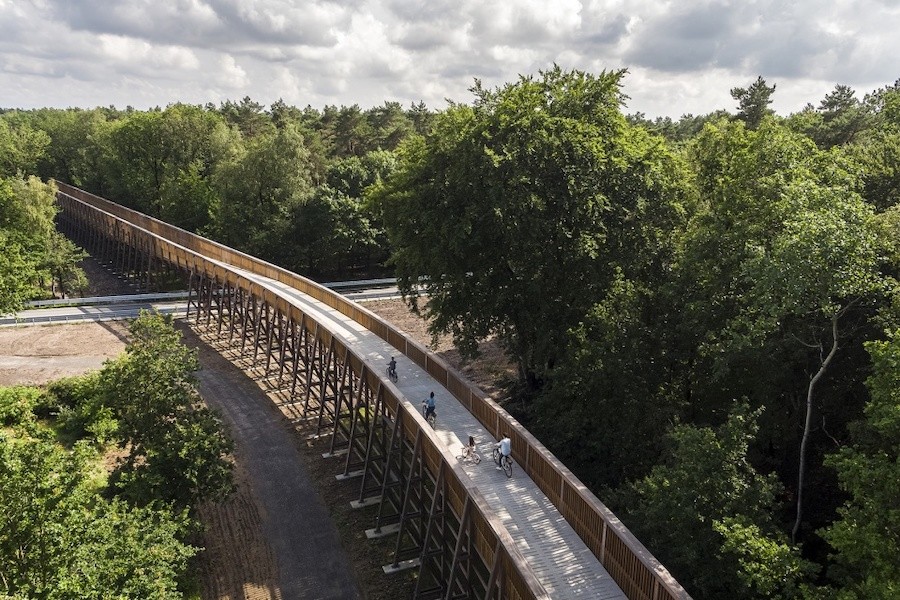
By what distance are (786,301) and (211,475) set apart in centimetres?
1737

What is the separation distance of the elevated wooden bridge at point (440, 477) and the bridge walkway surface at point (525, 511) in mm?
32

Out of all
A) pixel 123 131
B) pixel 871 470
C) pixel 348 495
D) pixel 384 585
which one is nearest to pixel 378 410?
pixel 348 495

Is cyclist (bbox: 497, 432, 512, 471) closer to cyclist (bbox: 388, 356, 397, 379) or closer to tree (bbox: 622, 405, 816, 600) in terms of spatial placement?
tree (bbox: 622, 405, 816, 600)

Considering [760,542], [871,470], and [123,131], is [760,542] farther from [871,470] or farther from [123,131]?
[123,131]

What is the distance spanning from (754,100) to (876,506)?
3874 centimetres

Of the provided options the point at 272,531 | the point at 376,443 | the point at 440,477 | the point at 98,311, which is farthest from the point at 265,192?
the point at 440,477

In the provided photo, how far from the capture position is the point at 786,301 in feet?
43.1

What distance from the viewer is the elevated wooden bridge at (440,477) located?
12.4m

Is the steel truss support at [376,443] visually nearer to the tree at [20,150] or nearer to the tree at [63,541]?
the tree at [63,541]

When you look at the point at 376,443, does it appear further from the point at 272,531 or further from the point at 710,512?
the point at 710,512

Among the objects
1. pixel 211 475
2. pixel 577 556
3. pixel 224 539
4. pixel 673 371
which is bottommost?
pixel 224 539

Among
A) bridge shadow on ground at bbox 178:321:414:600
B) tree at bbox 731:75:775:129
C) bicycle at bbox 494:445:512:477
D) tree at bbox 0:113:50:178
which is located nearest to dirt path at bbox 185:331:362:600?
bridge shadow on ground at bbox 178:321:414:600

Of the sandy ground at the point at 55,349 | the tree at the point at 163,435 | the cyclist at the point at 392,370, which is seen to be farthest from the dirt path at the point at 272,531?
the sandy ground at the point at 55,349

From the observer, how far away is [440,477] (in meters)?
16.2
